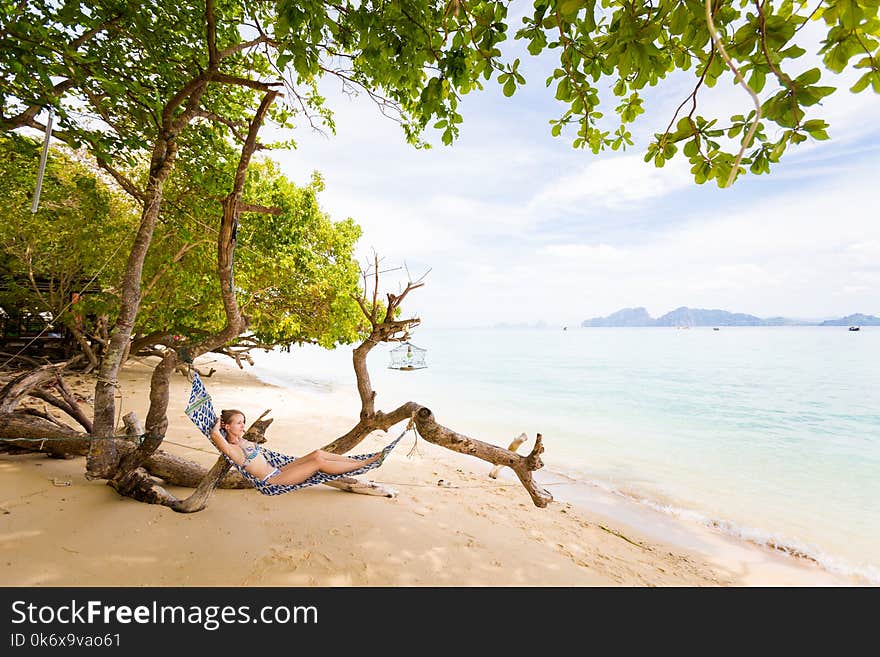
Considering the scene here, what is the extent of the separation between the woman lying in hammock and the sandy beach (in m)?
0.50

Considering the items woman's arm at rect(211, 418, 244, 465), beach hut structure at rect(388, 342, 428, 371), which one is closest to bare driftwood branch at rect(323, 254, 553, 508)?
woman's arm at rect(211, 418, 244, 465)

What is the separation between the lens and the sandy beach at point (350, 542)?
2361mm

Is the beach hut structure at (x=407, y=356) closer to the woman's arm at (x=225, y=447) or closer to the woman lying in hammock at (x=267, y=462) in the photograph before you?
the woman lying in hammock at (x=267, y=462)

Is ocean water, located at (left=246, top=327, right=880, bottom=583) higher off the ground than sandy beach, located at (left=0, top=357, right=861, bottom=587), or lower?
lower

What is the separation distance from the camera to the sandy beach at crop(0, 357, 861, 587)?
2361 millimetres

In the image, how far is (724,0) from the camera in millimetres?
1218

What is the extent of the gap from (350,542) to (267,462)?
2.72 ft

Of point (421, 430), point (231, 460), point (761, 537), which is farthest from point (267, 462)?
point (761, 537)

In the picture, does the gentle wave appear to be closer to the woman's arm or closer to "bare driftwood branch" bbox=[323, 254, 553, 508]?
"bare driftwood branch" bbox=[323, 254, 553, 508]

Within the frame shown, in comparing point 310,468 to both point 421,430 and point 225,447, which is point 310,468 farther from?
point 421,430

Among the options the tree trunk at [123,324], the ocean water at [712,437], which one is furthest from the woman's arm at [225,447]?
the ocean water at [712,437]
